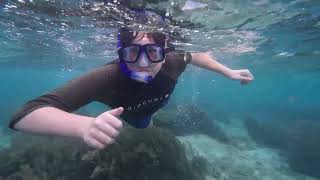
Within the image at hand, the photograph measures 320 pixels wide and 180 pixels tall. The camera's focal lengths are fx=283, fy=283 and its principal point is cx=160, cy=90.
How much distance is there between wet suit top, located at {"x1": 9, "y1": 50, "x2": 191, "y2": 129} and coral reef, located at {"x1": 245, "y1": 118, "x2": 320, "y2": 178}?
1164 cm

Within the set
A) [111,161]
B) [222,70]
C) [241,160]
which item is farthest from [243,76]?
[241,160]

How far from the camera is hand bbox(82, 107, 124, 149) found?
2609mm

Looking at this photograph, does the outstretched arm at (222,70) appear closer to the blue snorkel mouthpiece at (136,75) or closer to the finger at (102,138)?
the blue snorkel mouthpiece at (136,75)

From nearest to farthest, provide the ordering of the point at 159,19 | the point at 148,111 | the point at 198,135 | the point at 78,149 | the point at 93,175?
the point at 148,111
the point at 93,175
the point at 78,149
the point at 159,19
the point at 198,135

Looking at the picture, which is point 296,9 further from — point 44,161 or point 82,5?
point 44,161

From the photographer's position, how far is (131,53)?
17.9 ft

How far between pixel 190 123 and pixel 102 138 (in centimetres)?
1893

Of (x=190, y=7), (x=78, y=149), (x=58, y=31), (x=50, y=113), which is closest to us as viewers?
(x=50, y=113)

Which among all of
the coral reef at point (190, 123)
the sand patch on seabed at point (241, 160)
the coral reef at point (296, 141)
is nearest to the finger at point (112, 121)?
the sand patch on seabed at point (241, 160)

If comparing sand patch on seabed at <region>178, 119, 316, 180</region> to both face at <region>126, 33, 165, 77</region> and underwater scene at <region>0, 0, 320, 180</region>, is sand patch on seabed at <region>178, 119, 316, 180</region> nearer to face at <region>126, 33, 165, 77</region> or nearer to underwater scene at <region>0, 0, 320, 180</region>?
underwater scene at <region>0, 0, 320, 180</region>

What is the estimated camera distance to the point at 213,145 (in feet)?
60.0

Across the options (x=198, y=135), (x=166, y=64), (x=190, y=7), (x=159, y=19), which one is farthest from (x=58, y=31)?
(x=166, y=64)

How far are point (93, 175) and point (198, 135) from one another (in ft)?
42.9

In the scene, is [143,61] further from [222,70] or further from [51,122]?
[222,70]
